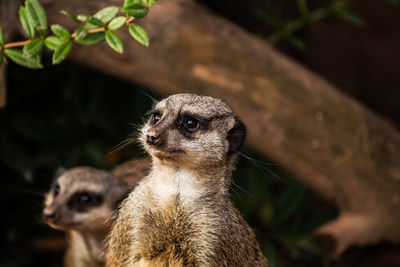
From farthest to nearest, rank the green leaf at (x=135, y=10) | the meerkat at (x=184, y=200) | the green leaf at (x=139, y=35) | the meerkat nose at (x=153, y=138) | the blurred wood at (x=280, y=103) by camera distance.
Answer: the blurred wood at (x=280, y=103), the meerkat at (x=184, y=200), the meerkat nose at (x=153, y=138), the green leaf at (x=139, y=35), the green leaf at (x=135, y=10)

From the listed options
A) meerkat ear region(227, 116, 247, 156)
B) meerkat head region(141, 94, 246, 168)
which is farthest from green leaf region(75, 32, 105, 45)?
meerkat ear region(227, 116, 247, 156)

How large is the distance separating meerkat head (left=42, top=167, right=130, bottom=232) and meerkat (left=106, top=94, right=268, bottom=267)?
98 centimetres

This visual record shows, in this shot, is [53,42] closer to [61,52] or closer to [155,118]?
[61,52]

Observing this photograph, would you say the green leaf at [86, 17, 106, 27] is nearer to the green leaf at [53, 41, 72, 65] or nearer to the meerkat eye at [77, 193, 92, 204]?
the green leaf at [53, 41, 72, 65]

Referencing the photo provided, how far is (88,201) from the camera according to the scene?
3.65 metres

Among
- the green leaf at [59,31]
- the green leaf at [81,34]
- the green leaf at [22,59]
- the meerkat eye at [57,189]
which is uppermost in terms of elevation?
the green leaf at [81,34]

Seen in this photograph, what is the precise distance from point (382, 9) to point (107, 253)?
5103 millimetres

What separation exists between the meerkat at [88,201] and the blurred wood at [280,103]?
738 mm

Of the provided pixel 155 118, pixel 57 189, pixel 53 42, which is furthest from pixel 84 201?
pixel 53 42

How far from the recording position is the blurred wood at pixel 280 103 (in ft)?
12.4

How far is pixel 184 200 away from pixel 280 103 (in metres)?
1.58

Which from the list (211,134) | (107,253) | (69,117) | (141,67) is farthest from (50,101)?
(211,134)

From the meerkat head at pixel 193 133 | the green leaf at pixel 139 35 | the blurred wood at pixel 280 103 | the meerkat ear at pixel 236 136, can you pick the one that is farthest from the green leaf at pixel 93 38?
the blurred wood at pixel 280 103

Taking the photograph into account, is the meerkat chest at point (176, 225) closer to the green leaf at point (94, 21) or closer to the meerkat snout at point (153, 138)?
the meerkat snout at point (153, 138)
